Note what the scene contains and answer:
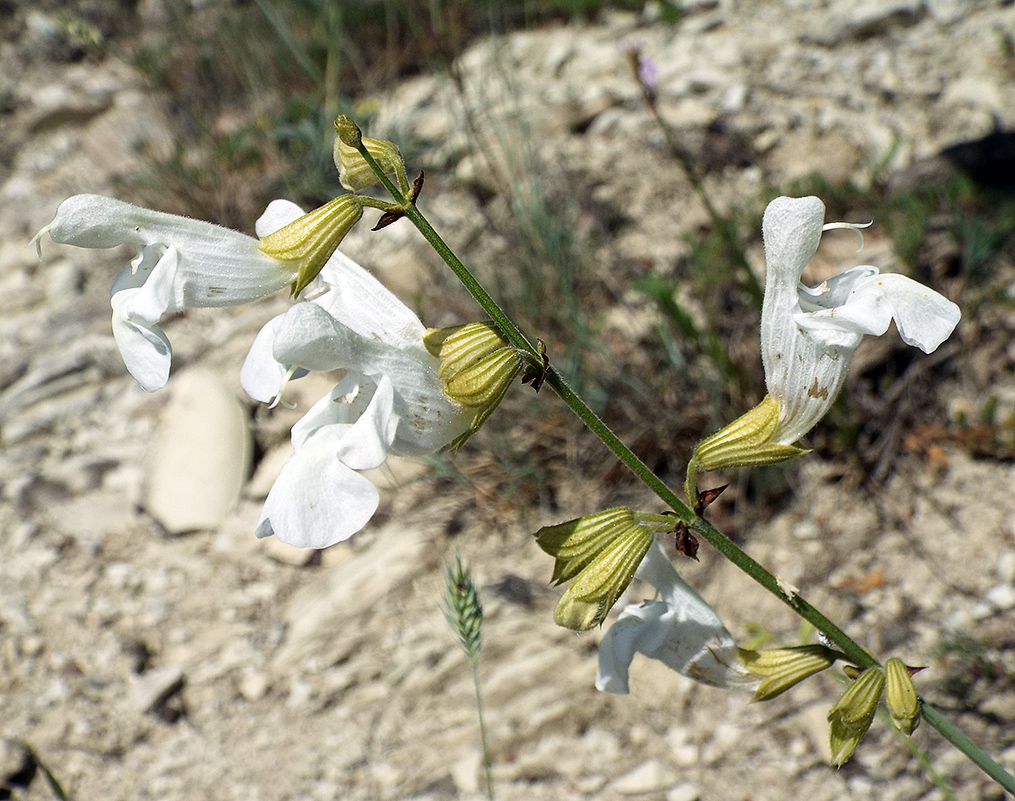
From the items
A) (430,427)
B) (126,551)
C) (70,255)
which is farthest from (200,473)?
(430,427)

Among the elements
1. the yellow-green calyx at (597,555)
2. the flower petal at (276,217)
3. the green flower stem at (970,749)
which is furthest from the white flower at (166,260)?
the green flower stem at (970,749)

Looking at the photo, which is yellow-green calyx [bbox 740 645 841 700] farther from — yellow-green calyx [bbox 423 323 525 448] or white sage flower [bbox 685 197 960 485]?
yellow-green calyx [bbox 423 323 525 448]

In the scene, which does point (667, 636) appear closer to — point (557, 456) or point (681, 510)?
point (681, 510)

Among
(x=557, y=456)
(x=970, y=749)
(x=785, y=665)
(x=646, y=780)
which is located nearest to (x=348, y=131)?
(x=785, y=665)

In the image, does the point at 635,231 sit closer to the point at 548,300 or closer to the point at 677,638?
the point at 548,300

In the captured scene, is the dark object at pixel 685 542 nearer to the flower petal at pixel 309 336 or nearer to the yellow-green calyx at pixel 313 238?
the flower petal at pixel 309 336

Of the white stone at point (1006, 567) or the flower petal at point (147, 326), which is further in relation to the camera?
the white stone at point (1006, 567)

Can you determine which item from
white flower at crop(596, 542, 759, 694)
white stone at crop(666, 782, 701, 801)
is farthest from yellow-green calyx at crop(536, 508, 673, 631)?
white stone at crop(666, 782, 701, 801)
